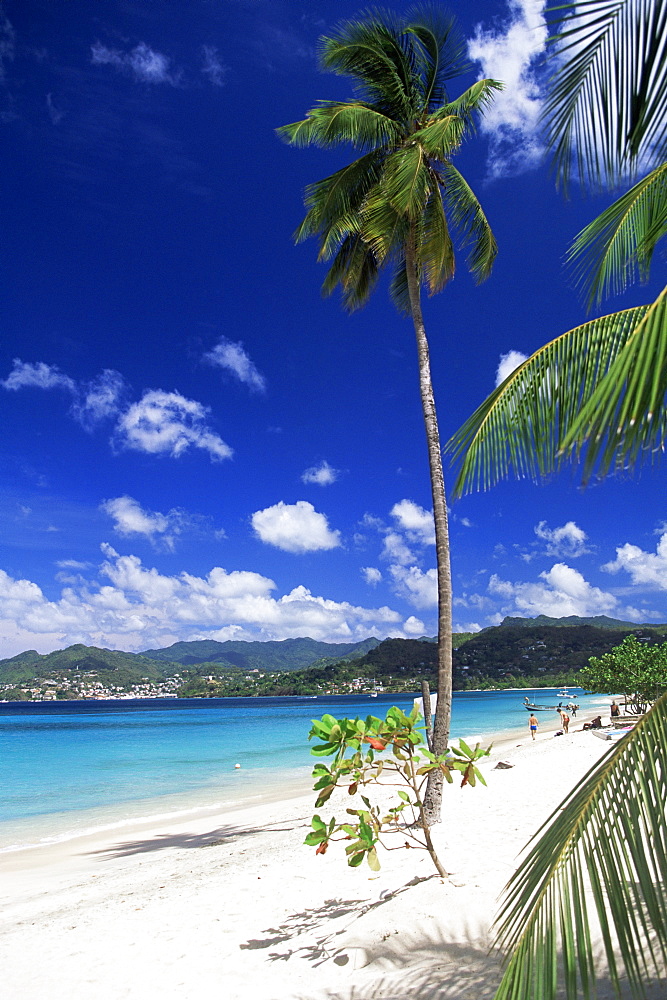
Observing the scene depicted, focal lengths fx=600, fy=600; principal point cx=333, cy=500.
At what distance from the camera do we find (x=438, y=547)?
8.34 meters

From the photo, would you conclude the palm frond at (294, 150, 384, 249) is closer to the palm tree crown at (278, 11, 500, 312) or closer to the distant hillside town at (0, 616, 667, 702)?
the palm tree crown at (278, 11, 500, 312)

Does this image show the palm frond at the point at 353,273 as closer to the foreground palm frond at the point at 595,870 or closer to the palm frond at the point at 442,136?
the palm frond at the point at 442,136

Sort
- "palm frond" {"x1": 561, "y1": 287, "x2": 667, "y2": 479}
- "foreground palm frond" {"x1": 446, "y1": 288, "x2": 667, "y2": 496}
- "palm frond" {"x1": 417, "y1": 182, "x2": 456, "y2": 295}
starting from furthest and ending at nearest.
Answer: "palm frond" {"x1": 417, "y1": 182, "x2": 456, "y2": 295}
"foreground palm frond" {"x1": 446, "y1": 288, "x2": 667, "y2": 496}
"palm frond" {"x1": 561, "y1": 287, "x2": 667, "y2": 479}

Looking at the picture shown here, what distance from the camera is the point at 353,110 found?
28.3ft

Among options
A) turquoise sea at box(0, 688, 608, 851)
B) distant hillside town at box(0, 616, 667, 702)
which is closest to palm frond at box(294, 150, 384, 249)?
turquoise sea at box(0, 688, 608, 851)

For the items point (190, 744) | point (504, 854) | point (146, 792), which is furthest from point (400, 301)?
point (190, 744)

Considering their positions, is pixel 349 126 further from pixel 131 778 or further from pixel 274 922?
pixel 131 778

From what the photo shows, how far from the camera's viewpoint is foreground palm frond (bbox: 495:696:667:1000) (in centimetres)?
158

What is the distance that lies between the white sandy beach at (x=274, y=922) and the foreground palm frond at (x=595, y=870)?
68.5 inches

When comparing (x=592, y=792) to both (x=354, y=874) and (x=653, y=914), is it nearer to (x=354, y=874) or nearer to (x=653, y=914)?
(x=653, y=914)

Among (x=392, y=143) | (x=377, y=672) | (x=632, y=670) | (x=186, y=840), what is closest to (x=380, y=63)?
(x=392, y=143)

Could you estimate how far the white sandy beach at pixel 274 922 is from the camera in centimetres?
358

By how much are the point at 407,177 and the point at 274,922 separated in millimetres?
8495

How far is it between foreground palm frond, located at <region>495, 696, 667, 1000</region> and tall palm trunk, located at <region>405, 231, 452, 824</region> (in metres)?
5.77
